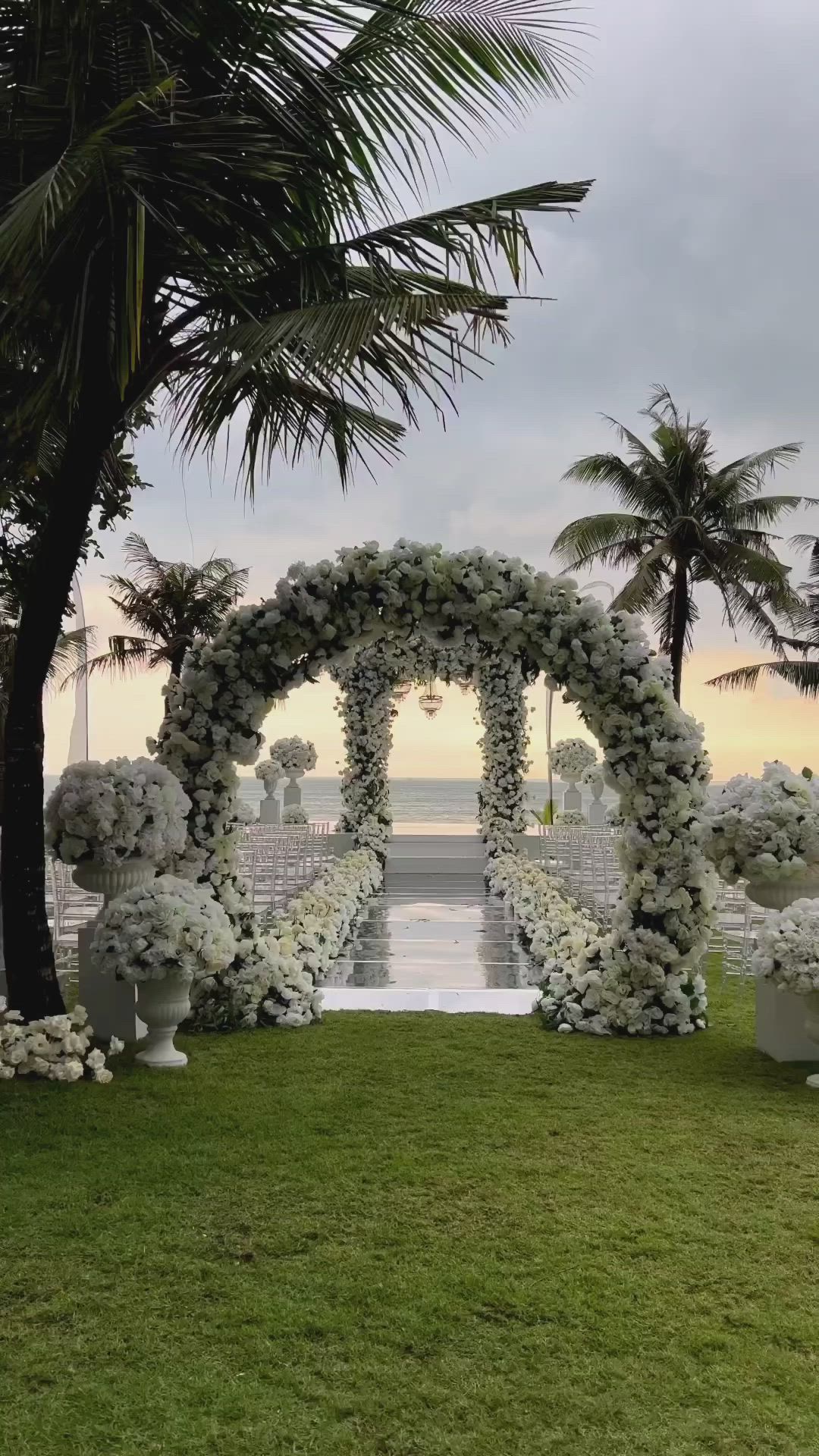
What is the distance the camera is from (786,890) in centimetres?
595

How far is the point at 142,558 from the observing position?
53.5 ft

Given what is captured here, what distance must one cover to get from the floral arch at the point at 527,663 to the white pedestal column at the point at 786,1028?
0.65 metres

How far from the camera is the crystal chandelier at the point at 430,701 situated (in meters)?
21.5

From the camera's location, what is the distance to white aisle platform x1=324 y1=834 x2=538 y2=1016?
7160 millimetres

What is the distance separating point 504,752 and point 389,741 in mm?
1796

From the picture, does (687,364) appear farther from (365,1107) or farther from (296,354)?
(365,1107)

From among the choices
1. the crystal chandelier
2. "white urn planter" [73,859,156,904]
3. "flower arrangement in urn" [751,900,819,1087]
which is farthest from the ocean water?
"flower arrangement in urn" [751,900,819,1087]

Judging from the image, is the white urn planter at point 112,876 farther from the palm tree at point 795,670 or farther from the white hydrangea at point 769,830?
the palm tree at point 795,670

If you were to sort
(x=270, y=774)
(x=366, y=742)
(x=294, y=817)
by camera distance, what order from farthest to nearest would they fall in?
(x=294, y=817) < (x=270, y=774) < (x=366, y=742)

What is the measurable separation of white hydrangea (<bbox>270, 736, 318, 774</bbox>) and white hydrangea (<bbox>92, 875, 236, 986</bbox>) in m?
13.5

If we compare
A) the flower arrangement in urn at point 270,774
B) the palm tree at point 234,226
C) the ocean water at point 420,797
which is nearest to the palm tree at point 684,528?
the flower arrangement in urn at point 270,774

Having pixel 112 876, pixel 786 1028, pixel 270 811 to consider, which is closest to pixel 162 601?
pixel 270 811

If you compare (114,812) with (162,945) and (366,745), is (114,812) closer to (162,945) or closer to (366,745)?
(162,945)

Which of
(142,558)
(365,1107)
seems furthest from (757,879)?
(142,558)
